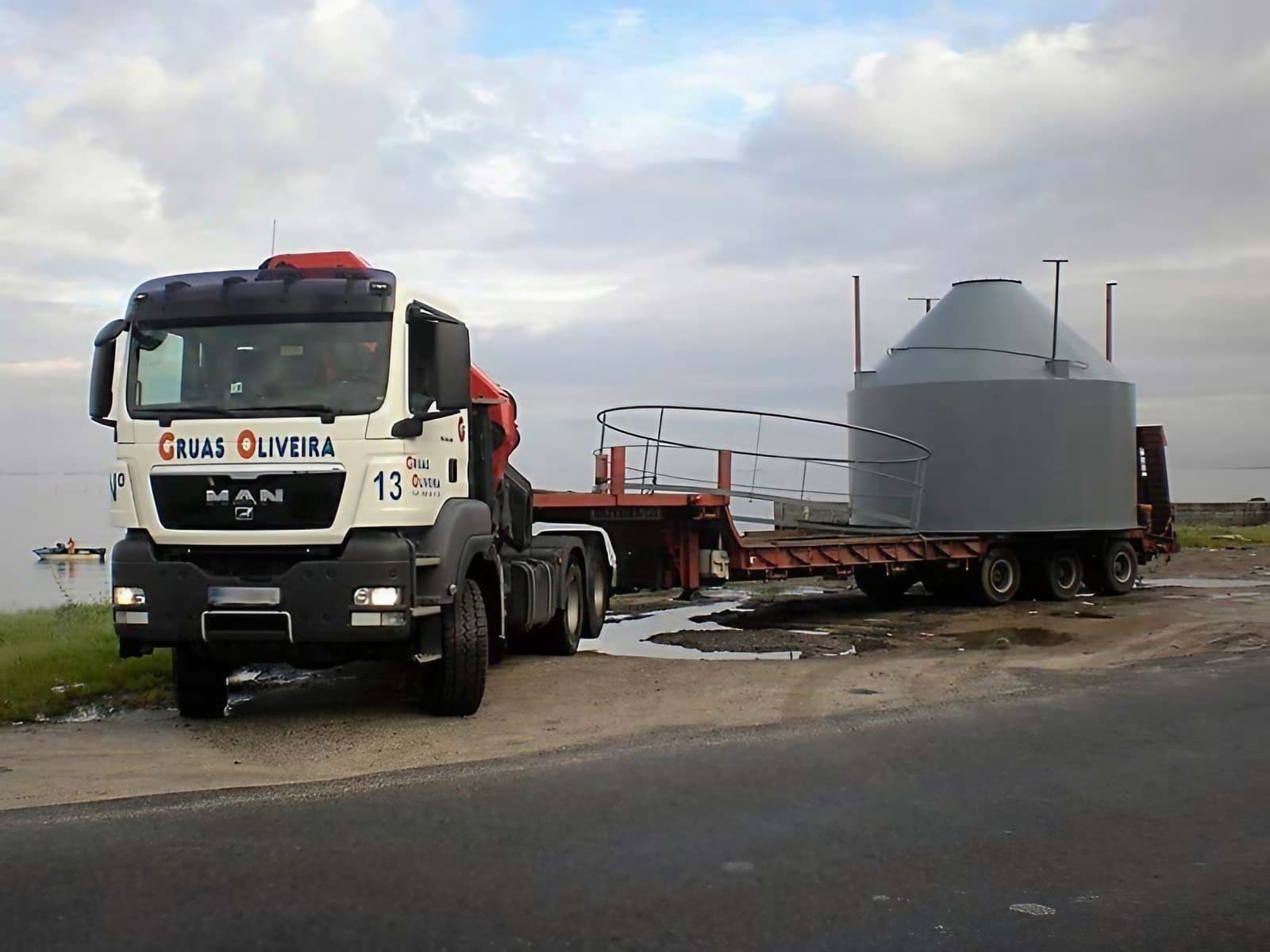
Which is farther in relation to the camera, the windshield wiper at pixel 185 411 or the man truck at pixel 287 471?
the windshield wiper at pixel 185 411

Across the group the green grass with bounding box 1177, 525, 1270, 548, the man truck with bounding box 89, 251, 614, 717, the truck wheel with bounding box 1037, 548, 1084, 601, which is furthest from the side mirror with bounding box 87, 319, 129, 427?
the green grass with bounding box 1177, 525, 1270, 548

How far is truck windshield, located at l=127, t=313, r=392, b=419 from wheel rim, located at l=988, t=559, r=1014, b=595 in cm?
1220

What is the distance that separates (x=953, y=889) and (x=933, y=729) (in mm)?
3450

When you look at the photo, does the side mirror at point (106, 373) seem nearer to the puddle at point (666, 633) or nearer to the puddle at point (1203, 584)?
the puddle at point (666, 633)

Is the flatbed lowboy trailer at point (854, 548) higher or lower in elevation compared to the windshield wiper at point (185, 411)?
lower

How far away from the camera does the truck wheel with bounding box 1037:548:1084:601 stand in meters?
19.1

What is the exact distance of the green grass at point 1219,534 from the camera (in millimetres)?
32844

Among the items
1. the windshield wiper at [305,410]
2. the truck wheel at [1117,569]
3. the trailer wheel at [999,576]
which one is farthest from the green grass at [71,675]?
the truck wheel at [1117,569]

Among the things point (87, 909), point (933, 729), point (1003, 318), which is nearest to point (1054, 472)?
point (1003, 318)

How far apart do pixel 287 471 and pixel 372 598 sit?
1.02 m

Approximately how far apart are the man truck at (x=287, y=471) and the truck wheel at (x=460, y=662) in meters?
0.02

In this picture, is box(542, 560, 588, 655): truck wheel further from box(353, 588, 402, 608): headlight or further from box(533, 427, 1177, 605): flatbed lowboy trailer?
box(353, 588, 402, 608): headlight

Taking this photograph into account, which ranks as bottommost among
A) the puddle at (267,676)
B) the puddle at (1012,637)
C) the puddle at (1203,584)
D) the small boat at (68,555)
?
the small boat at (68,555)

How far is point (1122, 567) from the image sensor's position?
20.1 m
